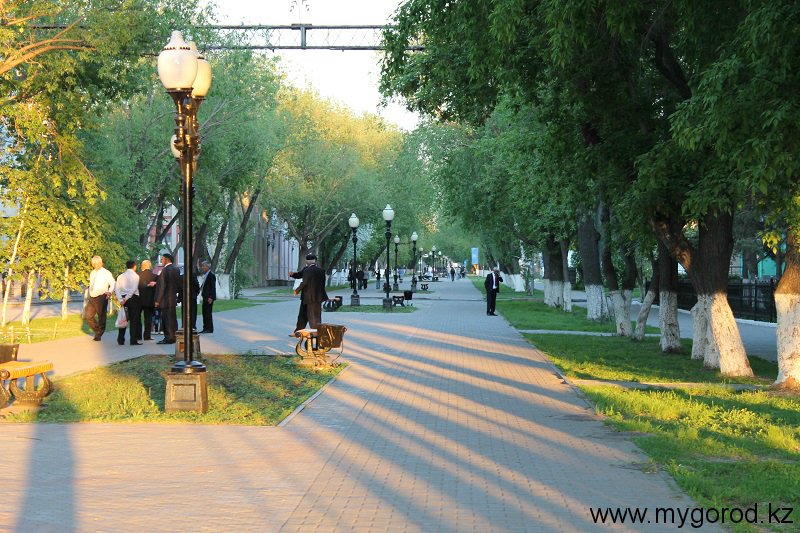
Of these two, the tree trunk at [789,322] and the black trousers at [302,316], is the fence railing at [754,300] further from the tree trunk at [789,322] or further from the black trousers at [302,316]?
the tree trunk at [789,322]

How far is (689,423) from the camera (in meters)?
10.5

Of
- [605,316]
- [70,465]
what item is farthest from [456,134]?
[70,465]

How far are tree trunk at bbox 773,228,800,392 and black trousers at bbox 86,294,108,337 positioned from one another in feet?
42.4

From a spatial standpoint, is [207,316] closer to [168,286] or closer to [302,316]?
[168,286]

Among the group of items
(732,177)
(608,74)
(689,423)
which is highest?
(608,74)

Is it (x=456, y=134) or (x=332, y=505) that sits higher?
(x=456, y=134)

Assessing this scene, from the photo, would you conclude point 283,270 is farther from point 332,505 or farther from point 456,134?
point 332,505

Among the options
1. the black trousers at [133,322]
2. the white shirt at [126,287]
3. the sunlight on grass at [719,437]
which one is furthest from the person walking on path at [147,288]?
the sunlight on grass at [719,437]

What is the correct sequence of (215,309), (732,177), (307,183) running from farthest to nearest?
(307,183) < (215,309) < (732,177)

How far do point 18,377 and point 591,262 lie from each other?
2105 cm

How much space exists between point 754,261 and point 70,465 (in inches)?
1746

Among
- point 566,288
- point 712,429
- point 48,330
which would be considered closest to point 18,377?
point 712,429

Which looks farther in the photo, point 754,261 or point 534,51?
point 754,261
